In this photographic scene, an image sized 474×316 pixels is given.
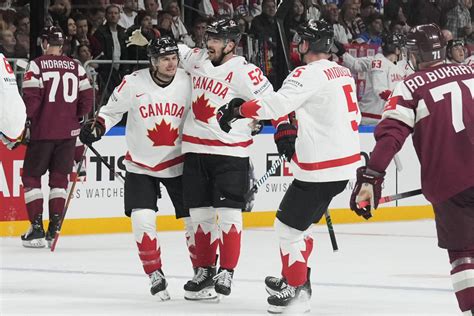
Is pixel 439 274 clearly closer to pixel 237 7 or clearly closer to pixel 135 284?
pixel 135 284

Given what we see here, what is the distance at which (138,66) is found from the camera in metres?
11.6

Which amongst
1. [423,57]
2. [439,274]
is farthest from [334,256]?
[423,57]

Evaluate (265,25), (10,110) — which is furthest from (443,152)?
(265,25)

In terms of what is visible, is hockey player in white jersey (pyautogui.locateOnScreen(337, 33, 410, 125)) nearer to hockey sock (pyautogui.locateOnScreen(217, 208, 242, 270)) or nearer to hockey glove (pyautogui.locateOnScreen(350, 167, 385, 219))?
hockey sock (pyautogui.locateOnScreen(217, 208, 242, 270))

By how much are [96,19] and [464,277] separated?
6915mm

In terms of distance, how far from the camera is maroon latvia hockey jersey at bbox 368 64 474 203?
540cm

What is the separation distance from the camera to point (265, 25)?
12664mm

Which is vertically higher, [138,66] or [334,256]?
[138,66]

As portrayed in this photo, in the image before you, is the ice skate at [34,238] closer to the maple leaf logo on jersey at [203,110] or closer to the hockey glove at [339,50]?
the maple leaf logo on jersey at [203,110]

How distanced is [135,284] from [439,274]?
187cm

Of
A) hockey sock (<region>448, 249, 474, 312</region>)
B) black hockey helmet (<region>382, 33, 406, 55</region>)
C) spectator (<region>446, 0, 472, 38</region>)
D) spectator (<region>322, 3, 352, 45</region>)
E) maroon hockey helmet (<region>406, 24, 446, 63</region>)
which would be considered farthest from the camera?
spectator (<region>446, 0, 472, 38</region>)

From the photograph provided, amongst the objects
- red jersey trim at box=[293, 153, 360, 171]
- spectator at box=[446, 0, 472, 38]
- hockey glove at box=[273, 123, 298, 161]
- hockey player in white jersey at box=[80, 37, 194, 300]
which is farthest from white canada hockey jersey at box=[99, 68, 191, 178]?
spectator at box=[446, 0, 472, 38]

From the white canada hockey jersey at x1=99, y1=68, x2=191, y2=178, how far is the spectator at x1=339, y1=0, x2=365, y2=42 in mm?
6661

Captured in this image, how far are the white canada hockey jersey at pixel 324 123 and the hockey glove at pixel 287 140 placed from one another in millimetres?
28
